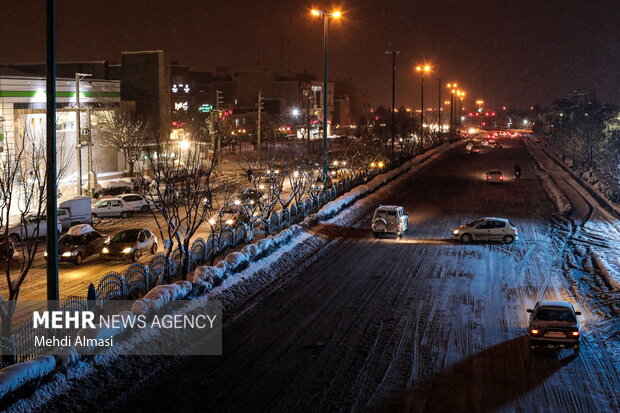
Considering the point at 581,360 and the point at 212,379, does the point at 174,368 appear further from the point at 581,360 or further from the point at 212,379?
A: the point at 581,360

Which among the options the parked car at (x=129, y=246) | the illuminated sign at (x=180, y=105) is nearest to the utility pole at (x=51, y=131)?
the parked car at (x=129, y=246)

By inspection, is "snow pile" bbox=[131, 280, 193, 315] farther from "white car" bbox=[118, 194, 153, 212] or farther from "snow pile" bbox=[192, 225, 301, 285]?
"white car" bbox=[118, 194, 153, 212]

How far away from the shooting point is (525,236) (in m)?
28.8

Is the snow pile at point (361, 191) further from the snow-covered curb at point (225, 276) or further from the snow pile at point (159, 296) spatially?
the snow pile at point (159, 296)

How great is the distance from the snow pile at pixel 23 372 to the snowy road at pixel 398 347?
0.53 m

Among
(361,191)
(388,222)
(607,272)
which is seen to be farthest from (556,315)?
(361,191)

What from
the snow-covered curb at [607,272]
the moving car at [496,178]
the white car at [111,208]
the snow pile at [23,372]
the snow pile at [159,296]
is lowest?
the snow-covered curb at [607,272]

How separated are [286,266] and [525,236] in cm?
1174

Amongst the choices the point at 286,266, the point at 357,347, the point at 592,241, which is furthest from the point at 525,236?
the point at 357,347

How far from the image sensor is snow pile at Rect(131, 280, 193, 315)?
1415cm

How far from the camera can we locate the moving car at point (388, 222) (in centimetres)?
2806

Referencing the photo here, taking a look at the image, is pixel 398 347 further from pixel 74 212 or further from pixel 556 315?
pixel 74 212

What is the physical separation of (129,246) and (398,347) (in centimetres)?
1185

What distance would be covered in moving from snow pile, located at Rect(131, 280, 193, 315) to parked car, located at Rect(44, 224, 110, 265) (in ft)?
25.8
